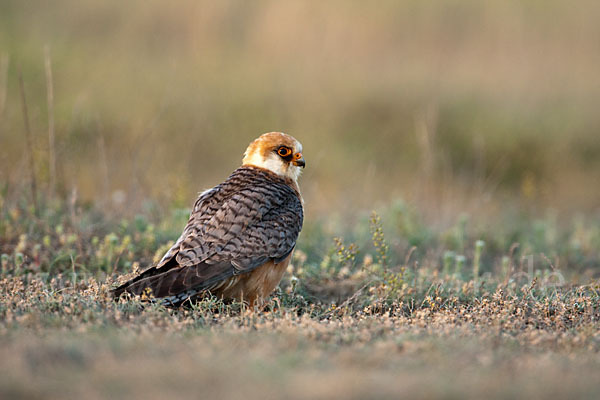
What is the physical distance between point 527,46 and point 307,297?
33.7ft

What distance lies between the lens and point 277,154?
18.9 ft

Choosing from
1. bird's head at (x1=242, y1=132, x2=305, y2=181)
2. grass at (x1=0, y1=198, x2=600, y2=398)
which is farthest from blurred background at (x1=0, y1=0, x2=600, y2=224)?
bird's head at (x1=242, y1=132, x2=305, y2=181)

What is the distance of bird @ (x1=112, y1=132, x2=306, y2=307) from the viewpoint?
4.66m

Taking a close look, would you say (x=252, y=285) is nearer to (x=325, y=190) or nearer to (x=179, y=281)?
(x=179, y=281)

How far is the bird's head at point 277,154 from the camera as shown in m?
5.74

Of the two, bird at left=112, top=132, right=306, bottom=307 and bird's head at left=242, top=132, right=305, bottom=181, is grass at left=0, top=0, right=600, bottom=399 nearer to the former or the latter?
bird at left=112, top=132, right=306, bottom=307

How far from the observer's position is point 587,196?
11.3m

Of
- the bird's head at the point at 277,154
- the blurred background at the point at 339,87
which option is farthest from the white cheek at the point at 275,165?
the blurred background at the point at 339,87

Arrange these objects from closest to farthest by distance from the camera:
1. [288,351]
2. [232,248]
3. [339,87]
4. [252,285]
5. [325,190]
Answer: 1. [288,351]
2. [232,248]
3. [252,285]
4. [325,190]
5. [339,87]

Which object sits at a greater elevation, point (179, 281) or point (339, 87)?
point (339, 87)

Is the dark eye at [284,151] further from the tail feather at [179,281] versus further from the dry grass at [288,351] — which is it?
the dry grass at [288,351]

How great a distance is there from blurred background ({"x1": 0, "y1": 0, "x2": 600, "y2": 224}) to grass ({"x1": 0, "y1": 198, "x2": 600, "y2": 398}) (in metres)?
3.55

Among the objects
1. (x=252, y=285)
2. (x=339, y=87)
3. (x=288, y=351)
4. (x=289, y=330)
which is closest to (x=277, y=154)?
(x=252, y=285)

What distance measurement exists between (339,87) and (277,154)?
7686mm
